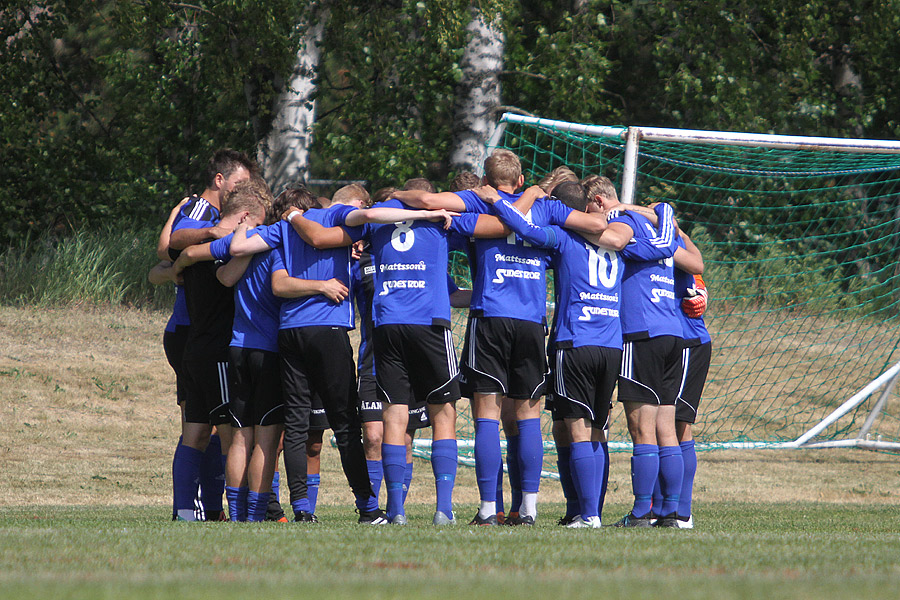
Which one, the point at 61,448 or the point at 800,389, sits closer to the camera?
the point at 61,448

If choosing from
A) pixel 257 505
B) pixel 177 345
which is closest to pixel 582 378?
pixel 257 505

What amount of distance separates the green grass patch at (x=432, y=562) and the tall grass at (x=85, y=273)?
1011 cm

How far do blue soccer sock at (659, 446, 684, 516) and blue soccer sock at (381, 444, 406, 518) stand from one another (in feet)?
4.76

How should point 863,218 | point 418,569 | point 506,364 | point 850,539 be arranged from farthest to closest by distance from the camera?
point 863,218 → point 506,364 → point 850,539 → point 418,569

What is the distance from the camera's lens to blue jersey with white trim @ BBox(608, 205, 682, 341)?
5875mm

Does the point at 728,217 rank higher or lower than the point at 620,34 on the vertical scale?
lower

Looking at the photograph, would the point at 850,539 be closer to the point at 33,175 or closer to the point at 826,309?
the point at 826,309

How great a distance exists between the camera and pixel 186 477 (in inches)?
237

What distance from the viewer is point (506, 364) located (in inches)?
221

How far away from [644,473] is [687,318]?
1.09m

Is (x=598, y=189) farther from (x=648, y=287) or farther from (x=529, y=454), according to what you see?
(x=529, y=454)

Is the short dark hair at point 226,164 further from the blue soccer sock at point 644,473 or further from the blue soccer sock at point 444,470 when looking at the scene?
the blue soccer sock at point 644,473

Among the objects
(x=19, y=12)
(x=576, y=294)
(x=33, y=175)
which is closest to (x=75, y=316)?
(x=33, y=175)

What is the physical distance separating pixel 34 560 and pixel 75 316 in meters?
11.4
